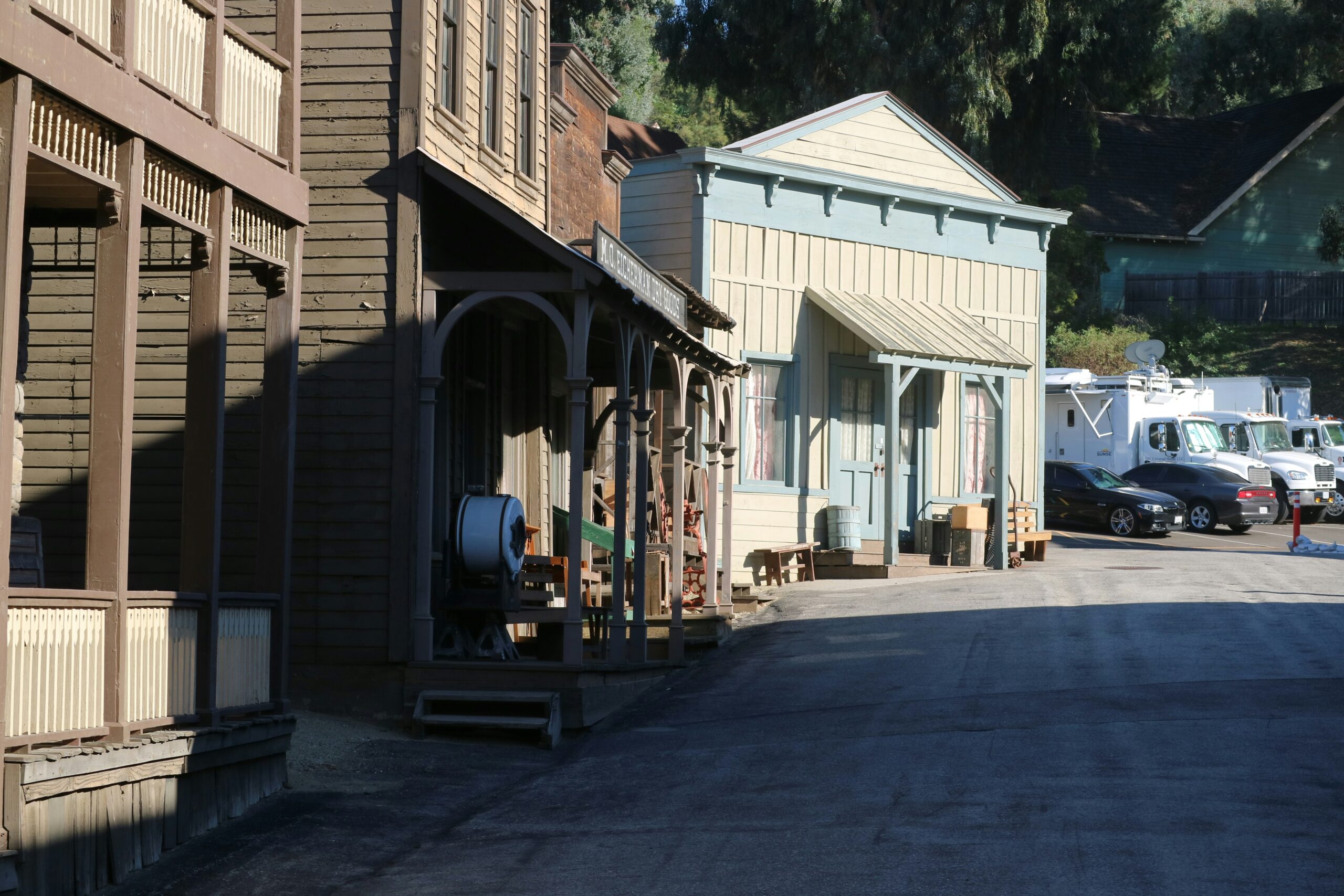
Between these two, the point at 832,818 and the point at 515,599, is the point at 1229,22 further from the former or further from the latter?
the point at 832,818

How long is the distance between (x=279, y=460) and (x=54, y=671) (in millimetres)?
3201

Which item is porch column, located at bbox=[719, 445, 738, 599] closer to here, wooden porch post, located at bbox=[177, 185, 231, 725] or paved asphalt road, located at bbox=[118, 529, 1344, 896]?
paved asphalt road, located at bbox=[118, 529, 1344, 896]

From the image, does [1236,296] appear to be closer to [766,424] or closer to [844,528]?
[844,528]

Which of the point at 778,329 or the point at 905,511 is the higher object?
the point at 778,329

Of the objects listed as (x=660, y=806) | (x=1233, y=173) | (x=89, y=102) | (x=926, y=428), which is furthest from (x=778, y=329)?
(x=1233, y=173)

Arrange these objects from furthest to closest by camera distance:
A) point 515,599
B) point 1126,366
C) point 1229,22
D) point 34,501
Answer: point 1229,22, point 1126,366, point 515,599, point 34,501

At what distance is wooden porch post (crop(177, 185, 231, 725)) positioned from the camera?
952 centimetres

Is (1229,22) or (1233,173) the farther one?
(1229,22)

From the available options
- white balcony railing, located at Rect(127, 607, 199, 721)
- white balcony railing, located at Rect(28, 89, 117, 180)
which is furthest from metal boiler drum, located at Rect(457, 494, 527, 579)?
white balcony railing, located at Rect(28, 89, 117, 180)

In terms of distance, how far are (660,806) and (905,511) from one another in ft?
47.8

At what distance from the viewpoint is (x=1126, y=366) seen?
148ft

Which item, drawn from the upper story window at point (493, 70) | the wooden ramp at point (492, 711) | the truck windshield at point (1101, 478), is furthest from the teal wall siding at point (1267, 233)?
the wooden ramp at point (492, 711)

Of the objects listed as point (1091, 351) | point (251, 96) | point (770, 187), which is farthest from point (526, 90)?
point (1091, 351)

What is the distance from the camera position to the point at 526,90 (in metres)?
17.1
